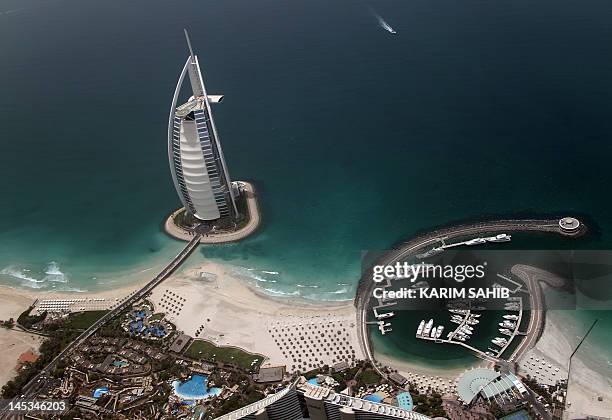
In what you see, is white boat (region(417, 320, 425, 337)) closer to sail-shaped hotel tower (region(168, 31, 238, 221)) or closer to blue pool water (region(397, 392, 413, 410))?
blue pool water (region(397, 392, 413, 410))

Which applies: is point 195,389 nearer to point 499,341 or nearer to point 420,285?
point 420,285

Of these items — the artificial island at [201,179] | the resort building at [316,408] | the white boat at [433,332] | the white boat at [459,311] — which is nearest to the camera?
the resort building at [316,408]

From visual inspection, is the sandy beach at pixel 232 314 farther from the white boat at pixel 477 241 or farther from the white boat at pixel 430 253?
the white boat at pixel 477 241

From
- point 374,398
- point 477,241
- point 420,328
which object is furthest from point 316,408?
point 477,241

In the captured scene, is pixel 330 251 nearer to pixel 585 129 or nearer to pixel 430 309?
pixel 430 309

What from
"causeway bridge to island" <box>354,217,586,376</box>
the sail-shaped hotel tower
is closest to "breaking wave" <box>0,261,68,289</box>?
the sail-shaped hotel tower

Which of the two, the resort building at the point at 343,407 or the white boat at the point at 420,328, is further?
the white boat at the point at 420,328

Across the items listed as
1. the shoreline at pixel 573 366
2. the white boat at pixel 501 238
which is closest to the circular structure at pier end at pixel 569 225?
the white boat at pixel 501 238
